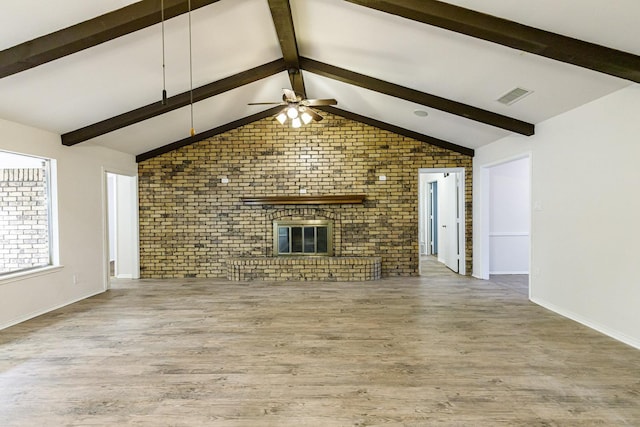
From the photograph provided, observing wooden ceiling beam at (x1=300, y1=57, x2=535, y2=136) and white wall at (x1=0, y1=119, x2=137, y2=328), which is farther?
wooden ceiling beam at (x1=300, y1=57, x2=535, y2=136)

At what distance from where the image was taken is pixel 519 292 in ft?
16.6

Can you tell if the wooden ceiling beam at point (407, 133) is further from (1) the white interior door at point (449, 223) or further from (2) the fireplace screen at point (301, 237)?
(2) the fireplace screen at point (301, 237)

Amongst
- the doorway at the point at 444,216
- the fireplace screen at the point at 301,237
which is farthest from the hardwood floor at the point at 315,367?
the doorway at the point at 444,216

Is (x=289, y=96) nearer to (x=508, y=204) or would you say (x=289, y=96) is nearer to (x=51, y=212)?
(x=51, y=212)

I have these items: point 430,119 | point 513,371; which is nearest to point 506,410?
point 513,371

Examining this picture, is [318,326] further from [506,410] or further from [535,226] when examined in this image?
[535,226]

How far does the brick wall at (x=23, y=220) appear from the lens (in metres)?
4.07

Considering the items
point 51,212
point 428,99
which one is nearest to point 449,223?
point 428,99

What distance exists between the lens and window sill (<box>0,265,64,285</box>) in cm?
384

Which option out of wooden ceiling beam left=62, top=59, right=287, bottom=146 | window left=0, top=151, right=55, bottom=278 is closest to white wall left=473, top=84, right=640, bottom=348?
wooden ceiling beam left=62, top=59, right=287, bottom=146

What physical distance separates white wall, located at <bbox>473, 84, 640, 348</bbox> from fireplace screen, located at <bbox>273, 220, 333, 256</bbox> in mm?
3450

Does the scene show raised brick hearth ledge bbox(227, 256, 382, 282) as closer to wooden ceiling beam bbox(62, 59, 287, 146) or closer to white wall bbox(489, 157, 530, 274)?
white wall bbox(489, 157, 530, 274)

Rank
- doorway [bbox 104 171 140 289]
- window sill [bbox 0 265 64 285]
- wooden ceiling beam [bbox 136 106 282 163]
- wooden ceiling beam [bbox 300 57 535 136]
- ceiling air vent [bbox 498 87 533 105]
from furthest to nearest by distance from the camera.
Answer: doorway [bbox 104 171 140 289]
wooden ceiling beam [bbox 136 106 282 163]
wooden ceiling beam [bbox 300 57 535 136]
window sill [bbox 0 265 64 285]
ceiling air vent [bbox 498 87 533 105]

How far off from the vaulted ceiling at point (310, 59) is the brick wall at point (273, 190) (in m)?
0.93
